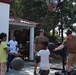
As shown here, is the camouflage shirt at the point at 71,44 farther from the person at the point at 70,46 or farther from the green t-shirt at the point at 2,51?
the green t-shirt at the point at 2,51

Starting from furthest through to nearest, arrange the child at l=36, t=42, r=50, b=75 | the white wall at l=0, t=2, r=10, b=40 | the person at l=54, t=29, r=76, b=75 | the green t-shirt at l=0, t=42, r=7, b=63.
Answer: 1. the white wall at l=0, t=2, r=10, b=40
2. the person at l=54, t=29, r=76, b=75
3. the green t-shirt at l=0, t=42, r=7, b=63
4. the child at l=36, t=42, r=50, b=75

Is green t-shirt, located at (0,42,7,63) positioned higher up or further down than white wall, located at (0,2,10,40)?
further down

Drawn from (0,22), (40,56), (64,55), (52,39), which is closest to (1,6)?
(0,22)

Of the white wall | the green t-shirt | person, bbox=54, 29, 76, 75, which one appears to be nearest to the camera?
the green t-shirt

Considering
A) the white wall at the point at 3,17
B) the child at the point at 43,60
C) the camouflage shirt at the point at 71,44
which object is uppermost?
the white wall at the point at 3,17

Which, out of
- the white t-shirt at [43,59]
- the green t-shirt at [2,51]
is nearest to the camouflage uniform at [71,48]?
the white t-shirt at [43,59]

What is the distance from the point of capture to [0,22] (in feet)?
44.2

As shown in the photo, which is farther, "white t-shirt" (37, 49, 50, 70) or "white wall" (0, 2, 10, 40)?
"white wall" (0, 2, 10, 40)

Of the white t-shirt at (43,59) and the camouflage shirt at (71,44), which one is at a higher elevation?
the camouflage shirt at (71,44)

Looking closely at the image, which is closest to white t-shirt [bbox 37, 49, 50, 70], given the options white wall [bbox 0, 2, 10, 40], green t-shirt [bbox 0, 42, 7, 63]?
green t-shirt [bbox 0, 42, 7, 63]

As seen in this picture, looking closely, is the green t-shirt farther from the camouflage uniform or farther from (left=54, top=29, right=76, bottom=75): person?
the camouflage uniform

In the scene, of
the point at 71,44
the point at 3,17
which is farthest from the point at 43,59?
the point at 3,17

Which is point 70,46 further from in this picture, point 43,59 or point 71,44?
point 43,59

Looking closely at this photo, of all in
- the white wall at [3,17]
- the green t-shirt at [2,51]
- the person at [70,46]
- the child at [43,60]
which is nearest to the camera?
the child at [43,60]
